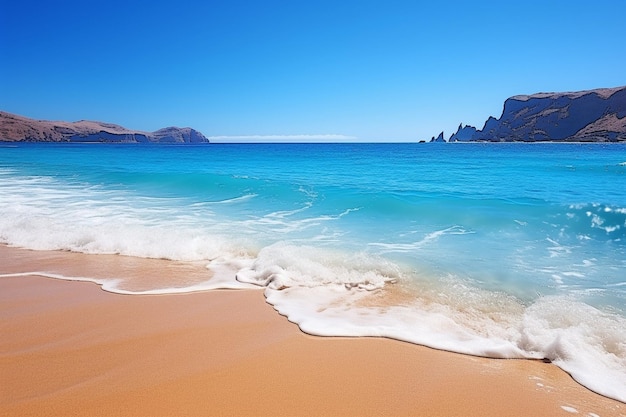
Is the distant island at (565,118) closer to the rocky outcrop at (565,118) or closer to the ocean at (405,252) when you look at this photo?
the rocky outcrop at (565,118)

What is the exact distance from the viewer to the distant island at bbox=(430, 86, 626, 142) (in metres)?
112

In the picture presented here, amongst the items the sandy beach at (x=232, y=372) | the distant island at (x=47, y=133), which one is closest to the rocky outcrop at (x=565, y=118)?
the sandy beach at (x=232, y=372)

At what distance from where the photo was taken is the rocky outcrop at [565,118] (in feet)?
366

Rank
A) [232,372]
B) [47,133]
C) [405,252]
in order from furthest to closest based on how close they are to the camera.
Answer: [47,133] → [405,252] → [232,372]

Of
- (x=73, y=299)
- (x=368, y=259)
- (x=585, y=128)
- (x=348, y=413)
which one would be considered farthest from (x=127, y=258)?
(x=585, y=128)

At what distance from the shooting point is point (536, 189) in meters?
16.4

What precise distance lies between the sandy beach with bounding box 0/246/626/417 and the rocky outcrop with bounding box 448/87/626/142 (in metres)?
134

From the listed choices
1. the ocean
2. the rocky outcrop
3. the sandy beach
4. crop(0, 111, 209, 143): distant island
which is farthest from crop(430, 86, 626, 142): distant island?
crop(0, 111, 209, 143): distant island

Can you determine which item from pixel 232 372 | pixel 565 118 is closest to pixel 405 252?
pixel 232 372

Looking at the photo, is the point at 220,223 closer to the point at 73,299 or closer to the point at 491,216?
the point at 73,299

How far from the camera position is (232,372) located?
3088 millimetres

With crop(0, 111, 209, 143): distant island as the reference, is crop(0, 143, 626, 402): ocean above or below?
below

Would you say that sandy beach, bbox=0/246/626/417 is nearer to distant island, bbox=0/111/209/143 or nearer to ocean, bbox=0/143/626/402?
ocean, bbox=0/143/626/402

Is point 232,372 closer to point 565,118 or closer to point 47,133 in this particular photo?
point 565,118
